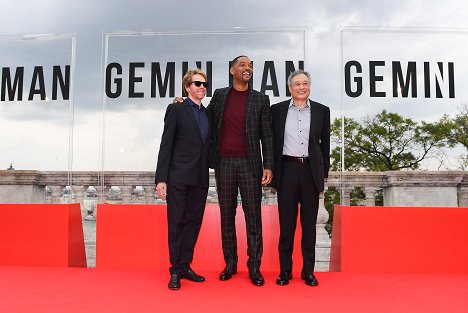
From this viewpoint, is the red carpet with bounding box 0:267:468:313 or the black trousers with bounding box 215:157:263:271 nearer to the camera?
the red carpet with bounding box 0:267:468:313

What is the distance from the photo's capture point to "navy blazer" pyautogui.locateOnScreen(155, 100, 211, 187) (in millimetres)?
2822

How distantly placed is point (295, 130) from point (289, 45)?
2250 millimetres

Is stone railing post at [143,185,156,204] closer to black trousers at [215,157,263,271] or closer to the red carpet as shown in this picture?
the red carpet

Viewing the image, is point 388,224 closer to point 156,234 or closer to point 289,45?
point 156,234

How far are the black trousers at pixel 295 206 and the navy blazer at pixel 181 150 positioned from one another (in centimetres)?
61

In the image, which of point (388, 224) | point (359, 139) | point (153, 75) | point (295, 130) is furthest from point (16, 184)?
point (359, 139)

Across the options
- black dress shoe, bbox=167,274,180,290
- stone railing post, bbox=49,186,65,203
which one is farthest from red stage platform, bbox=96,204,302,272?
stone railing post, bbox=49,186,65,203

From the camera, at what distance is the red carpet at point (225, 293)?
2307mm

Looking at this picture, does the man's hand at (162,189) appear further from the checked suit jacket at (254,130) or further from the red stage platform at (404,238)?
the red stage platform at (404,238)

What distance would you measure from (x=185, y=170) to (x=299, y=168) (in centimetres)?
82

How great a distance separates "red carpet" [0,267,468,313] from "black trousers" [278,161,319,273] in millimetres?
216

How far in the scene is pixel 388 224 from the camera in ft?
11.5

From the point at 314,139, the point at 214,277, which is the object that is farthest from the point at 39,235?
the point at 314,139

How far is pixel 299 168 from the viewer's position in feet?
9.34
